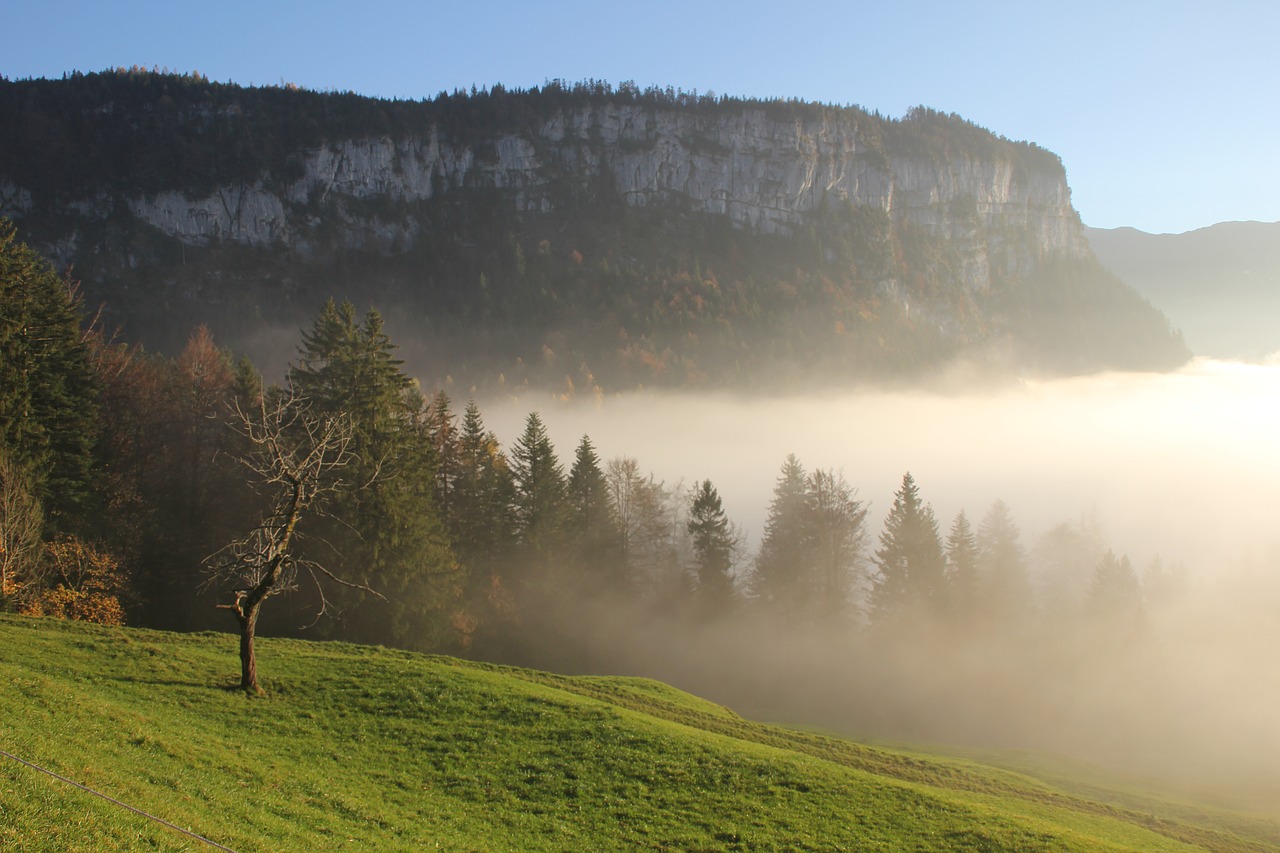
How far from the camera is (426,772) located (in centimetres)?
1952

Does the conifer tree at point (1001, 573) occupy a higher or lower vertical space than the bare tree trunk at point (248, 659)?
higher

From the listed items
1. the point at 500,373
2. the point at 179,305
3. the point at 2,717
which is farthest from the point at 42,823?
the point at 179,305

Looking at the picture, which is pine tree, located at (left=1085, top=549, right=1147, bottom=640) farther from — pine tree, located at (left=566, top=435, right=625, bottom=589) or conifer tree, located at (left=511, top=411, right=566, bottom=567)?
conifer tree, located at (left=511, top=411, right=566, bottom=567)

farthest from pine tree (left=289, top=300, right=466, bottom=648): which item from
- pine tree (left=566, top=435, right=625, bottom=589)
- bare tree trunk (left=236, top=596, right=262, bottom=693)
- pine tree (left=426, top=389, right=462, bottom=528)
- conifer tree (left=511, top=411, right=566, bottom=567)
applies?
pine tree (left=566, top=435, right=625, bottom=589)

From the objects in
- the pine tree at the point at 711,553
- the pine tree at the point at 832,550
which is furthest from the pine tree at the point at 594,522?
the pine tree at the point at 832,550

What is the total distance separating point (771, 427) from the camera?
168 meters

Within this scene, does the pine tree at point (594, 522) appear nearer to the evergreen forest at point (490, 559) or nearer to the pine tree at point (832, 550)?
the evergreen forest at point (490, 559)

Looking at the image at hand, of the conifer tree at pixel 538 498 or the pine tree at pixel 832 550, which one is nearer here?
the conifer tree at pixel 538 498

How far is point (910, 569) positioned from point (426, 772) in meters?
53.9

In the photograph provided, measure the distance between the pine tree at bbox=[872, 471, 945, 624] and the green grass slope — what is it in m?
36.7

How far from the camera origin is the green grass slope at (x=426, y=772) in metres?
14.1

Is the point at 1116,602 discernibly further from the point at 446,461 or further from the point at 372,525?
the point at 372,525

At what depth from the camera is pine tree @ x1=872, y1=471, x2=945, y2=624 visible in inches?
2566

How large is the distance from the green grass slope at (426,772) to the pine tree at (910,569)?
36.7m
